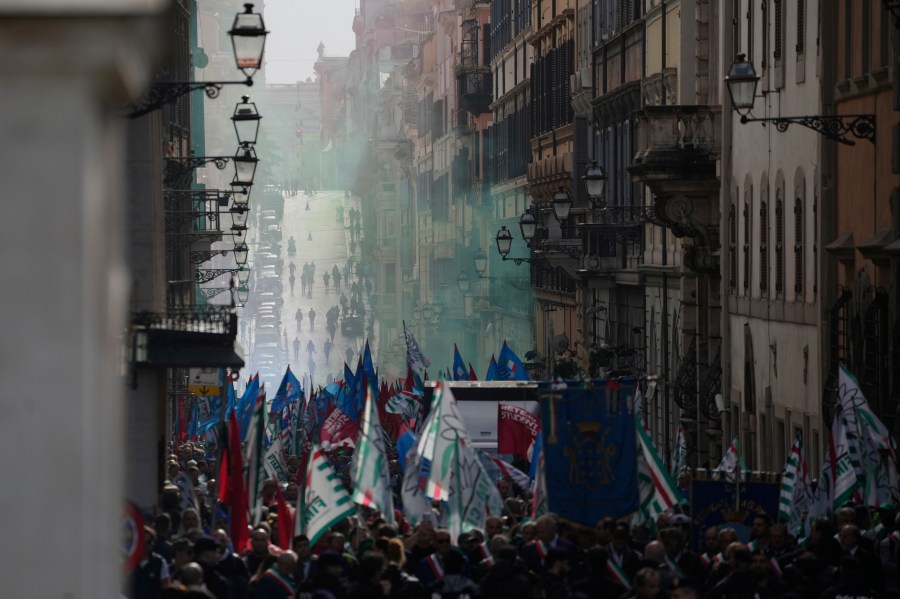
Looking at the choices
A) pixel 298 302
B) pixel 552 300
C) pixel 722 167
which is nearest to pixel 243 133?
pixel 298 302

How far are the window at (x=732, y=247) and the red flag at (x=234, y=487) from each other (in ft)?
57.7

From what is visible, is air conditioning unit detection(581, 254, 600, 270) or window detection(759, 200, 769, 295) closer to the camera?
window detection(759, 200, 769, 295)

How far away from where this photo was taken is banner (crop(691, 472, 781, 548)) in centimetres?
1667

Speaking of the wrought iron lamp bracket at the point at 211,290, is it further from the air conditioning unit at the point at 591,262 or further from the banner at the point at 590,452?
the banner at the point at 590,452

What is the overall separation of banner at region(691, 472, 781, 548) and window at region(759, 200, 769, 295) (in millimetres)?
14317


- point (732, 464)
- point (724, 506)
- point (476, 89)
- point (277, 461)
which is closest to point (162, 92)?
point (724, 506)

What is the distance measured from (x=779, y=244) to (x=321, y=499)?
16004 millimetres

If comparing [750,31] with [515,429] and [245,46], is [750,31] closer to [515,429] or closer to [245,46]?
[515,429]

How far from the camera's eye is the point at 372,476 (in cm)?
1669

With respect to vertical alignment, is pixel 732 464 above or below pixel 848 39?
below

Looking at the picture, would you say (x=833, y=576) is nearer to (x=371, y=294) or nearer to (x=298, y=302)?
(x=371, y=294)

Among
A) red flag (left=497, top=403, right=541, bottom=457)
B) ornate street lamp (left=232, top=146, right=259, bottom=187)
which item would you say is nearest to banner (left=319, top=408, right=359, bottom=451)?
red flag (left=497, top=403, right=541, bottom=457)

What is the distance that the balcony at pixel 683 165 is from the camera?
33344 mm

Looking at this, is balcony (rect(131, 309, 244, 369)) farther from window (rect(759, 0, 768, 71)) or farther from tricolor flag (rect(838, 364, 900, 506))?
window (rect(759, 0, 768, 71))
